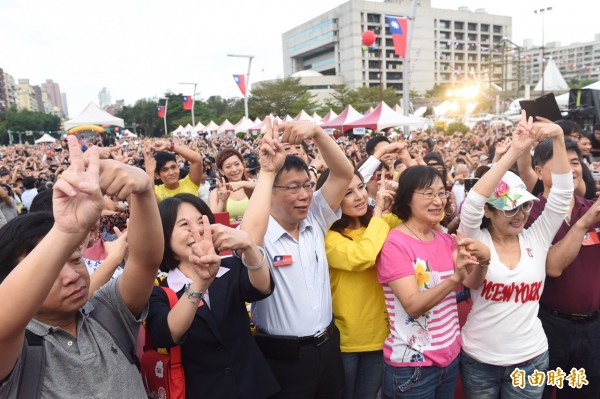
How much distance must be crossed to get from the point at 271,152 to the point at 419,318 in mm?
1115

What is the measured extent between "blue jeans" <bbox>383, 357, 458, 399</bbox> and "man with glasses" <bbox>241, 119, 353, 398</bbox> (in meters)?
0.26

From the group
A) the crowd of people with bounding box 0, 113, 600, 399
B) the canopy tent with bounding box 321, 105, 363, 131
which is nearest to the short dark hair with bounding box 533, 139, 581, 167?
the crowd of people with bounding box 0, 113, 600, 399

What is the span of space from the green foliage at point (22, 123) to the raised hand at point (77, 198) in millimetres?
79891

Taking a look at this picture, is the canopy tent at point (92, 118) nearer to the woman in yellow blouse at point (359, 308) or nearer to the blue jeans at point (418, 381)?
the woman in yellow blouse at point (359, 308)

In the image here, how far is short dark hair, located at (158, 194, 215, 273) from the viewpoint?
6.29 feet

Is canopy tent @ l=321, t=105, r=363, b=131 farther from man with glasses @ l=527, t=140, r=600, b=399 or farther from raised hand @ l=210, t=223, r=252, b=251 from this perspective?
raised hand @ l=210, t=223, r=252, b=251

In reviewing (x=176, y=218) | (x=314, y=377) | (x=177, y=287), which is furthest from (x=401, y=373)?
(x=176, y=218)

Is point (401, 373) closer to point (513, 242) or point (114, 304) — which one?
point (513, 242)

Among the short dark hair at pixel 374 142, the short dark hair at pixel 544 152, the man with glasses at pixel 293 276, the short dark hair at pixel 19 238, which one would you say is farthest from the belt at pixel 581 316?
the short dark hair at pixel 374 142

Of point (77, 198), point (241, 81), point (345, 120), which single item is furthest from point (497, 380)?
point (241, 81)

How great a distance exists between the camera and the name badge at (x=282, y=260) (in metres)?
2.11

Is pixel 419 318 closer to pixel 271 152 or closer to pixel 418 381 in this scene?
pixel 418 381

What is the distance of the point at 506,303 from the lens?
7.17 feet

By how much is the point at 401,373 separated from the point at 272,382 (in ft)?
2.22
